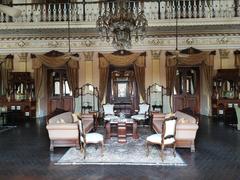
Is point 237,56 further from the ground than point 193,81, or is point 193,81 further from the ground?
point 237,56

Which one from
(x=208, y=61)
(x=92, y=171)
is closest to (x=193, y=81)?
(x=208, y=61)

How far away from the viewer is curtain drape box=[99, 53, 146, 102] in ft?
37.1

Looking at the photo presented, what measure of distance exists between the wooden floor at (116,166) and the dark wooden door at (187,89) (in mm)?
5171

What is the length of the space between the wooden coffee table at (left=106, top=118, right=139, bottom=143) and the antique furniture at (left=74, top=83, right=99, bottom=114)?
429 cm

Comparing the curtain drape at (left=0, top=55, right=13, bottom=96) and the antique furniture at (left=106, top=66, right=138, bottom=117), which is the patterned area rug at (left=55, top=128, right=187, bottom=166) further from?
the curtain drape at (left=0, top=55, right=13, bottom=96)

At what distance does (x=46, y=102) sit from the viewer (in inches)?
505

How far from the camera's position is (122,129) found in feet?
22.5

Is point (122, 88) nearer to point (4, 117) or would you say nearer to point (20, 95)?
point (20, 95)

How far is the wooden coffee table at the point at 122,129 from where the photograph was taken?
6.82 metres

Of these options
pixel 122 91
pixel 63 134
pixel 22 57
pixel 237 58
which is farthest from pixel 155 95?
pixel 63 134

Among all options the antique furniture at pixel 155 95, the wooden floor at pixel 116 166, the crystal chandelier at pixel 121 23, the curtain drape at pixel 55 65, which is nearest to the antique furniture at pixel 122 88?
the antique furniture at pixel 155 95

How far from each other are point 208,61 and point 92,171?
27.3ft

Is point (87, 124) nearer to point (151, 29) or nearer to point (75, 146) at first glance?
point (75, 146)

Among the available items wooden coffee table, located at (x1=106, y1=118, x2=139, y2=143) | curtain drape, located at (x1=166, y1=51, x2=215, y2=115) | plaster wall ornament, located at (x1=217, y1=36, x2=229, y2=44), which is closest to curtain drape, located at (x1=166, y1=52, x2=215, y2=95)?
curtain drape, located at (x1=166, y1=51, x2=215, y2=115)
